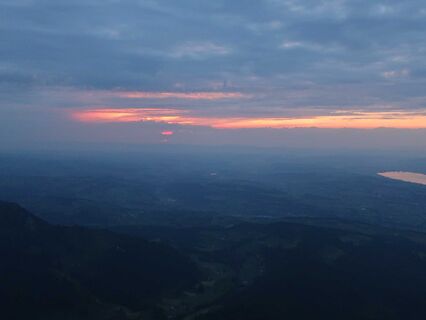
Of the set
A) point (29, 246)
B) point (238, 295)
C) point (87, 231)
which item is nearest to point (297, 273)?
point (238, 295)

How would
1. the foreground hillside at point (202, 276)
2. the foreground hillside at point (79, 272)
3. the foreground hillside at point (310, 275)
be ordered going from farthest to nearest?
the foreground hillside at point (310, 275), the foreground hillside at point (202, 276), the foreground hillside at point (79, 272)

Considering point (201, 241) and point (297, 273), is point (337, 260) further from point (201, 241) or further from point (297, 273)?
point (201, 241)

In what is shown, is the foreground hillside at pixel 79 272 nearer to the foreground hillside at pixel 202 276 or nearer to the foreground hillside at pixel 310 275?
the foreground hillside at pixel 202 276

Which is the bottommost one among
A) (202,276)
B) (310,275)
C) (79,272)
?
(202,276)

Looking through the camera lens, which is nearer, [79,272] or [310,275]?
[79,272]

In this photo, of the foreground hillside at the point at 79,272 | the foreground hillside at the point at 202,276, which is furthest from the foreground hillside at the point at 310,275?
the foreground hillside at the point at 79,272

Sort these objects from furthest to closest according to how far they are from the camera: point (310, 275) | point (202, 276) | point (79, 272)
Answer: point (310, 275) < point (202, 276) < point (79, 272)

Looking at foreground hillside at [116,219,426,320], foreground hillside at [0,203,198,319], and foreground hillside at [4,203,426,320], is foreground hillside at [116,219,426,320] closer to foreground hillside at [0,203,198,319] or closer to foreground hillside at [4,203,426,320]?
foreground hillside at [4,203,426,320]

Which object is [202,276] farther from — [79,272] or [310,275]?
[79,272]

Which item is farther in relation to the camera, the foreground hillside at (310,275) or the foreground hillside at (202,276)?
the foreground hillside at (310,275)

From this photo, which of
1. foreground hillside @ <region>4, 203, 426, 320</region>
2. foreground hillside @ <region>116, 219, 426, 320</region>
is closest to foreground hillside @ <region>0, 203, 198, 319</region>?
foreground hillside @ <region>4, 203, 426, 320</region>

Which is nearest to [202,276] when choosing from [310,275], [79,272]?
[310,275]
